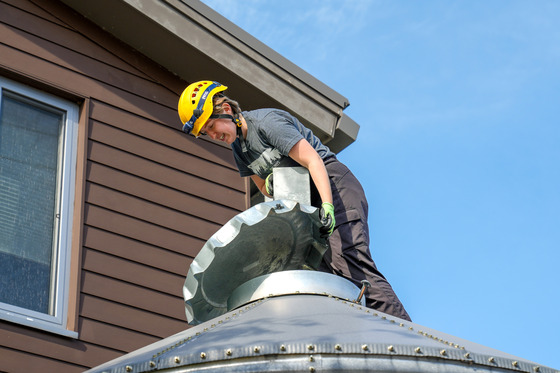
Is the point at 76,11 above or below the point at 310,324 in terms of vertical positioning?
above

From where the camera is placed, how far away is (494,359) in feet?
14.0

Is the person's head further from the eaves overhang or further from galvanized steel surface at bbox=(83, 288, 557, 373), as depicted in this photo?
the eaves overhang

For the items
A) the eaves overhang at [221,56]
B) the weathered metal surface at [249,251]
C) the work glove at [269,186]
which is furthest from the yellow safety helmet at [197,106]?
the eaves overhang at [221,56]

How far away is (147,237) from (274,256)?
2.63m

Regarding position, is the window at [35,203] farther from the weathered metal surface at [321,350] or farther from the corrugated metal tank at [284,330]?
the weathered metal surface at [321,350]

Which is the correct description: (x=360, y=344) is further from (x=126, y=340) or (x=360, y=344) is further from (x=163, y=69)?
(x=163, y=69)

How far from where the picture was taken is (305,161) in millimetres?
6004

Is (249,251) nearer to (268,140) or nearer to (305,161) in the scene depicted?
(305,161)

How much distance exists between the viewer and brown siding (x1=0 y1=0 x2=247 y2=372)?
7.73 metres

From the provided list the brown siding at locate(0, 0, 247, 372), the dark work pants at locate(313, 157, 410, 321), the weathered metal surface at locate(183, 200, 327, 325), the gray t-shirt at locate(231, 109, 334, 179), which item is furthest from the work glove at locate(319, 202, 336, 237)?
the brown siding at locate(0, 0, 247, 372)

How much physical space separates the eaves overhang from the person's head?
8.85 feet

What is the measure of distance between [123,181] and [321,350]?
4520 mm

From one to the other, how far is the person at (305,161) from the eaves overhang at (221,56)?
2642 mm

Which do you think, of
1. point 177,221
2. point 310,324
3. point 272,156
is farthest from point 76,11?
point 310,324
